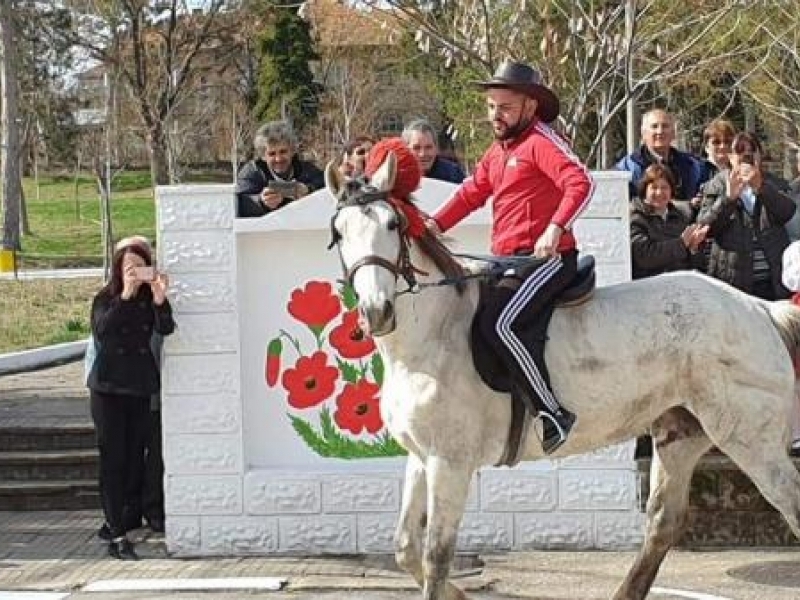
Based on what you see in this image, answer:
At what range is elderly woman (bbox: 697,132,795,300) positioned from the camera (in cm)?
859

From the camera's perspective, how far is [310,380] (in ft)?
28.2

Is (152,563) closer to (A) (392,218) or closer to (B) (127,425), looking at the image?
(B) (127,425)

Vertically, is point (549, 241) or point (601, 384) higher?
point (549, 241)

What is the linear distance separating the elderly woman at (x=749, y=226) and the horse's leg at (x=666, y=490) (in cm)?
195

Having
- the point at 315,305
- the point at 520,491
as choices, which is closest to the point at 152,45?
the point at 315,305

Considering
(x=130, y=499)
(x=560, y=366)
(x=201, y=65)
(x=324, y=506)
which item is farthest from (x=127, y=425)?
(x=201, y=65)

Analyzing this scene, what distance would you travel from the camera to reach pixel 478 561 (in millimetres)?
8242

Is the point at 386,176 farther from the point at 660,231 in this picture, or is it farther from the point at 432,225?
the point at 660,231

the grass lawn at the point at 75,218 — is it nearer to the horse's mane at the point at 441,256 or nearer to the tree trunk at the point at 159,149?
the tree trunk at the point at 159,149

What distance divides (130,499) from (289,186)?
2152mm

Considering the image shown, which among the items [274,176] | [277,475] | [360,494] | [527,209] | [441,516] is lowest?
[360,494]

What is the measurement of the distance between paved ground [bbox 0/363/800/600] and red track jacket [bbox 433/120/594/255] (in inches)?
79.7

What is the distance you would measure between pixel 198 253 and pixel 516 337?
2777 millimetres

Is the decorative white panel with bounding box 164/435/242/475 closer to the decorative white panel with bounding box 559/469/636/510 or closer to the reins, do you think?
the decorative white panel with bounding box 559/469/636/510
